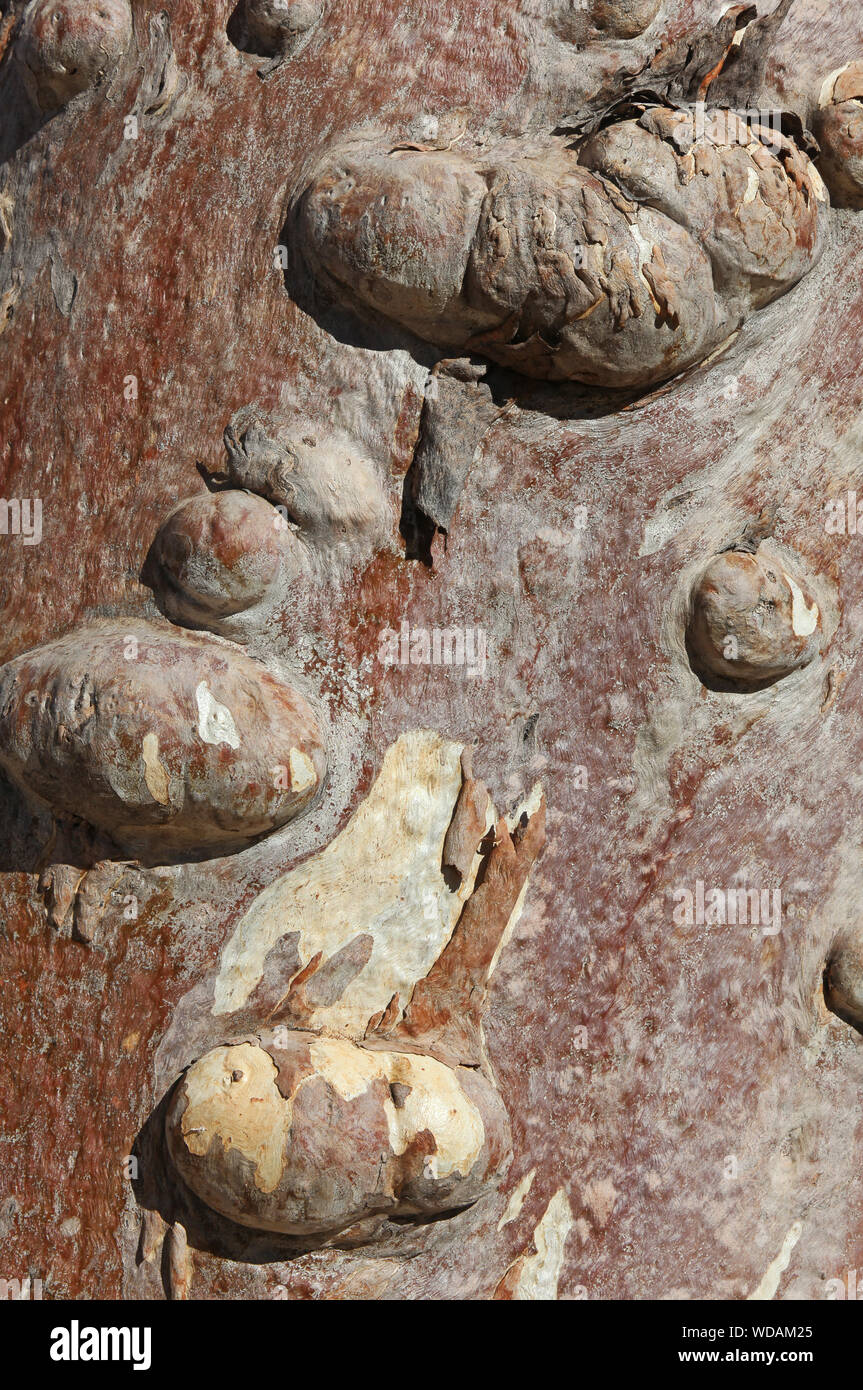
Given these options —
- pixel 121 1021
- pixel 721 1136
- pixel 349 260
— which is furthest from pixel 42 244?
pixel 721 1136

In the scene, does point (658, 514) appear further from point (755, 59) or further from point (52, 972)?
point (52, 972)

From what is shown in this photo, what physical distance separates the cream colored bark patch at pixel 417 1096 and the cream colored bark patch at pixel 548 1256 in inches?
14.7

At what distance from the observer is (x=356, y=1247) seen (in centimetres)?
342

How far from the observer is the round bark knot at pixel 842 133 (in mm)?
3869

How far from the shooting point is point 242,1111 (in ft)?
10.6

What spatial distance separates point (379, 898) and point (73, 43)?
9.09 ft

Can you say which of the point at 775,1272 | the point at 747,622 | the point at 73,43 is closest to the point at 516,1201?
the point at 775,1272

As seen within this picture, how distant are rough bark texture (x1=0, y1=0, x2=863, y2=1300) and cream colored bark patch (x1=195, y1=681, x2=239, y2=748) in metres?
0.01

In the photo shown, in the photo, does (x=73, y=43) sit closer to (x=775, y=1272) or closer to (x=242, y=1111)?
(x=242, y=1111)

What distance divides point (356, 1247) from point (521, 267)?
2703mm

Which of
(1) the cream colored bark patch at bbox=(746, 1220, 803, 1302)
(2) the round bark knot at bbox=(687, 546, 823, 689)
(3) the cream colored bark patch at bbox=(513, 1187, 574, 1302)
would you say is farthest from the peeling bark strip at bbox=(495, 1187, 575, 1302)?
(2) the round bark knot at bbox=(687, 546, 823, 689)

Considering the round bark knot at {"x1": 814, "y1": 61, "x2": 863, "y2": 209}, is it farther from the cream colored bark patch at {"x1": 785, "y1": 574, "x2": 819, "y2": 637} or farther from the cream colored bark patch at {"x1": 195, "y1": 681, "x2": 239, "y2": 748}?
the cream colored bark patch at {"x1": 195, "y1": 681, "x2": 239, "y2": 748}

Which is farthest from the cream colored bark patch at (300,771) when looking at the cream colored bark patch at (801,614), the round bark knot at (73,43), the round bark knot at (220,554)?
the round bark knot at (73,43)

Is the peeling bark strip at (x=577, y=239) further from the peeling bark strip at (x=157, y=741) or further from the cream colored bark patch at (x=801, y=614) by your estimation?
the peeling bark strip at (x=157, y=741)
